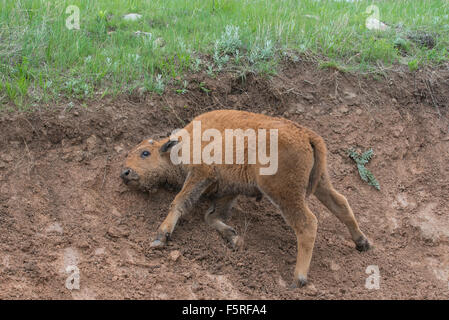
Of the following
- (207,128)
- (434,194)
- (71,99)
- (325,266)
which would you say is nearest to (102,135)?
(71,99)

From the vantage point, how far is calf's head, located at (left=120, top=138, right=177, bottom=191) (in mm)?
5785

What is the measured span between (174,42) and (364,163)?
10.6ft

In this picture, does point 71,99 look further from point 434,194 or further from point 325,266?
point 434,194

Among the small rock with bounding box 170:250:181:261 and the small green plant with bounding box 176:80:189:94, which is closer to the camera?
the small rock with bounding box 170:250:181:261

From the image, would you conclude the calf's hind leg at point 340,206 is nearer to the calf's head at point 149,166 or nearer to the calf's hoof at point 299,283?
the calf's hoof at point 299,283

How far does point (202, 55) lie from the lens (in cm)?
715

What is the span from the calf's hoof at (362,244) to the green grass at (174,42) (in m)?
2.75

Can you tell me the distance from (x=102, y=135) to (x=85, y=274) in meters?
2.07

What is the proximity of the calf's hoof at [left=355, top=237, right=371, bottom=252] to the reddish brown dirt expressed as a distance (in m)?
0.07

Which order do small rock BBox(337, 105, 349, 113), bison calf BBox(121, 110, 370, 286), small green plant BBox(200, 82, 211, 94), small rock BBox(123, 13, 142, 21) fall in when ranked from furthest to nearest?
small rock BBox(123, 13, 142, 21) → small rock BBox(337, 105, 349, 113) → small green plant BBox(200, 82, 211, 94) → bison calf BBox(121, 110, 370, 286)

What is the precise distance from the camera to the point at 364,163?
6566 millimetres

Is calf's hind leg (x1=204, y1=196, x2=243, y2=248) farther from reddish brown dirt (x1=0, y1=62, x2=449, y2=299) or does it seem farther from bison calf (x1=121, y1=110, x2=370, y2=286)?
reddish brown dirt (x1=0, y1=62, x2=449, y2=299)

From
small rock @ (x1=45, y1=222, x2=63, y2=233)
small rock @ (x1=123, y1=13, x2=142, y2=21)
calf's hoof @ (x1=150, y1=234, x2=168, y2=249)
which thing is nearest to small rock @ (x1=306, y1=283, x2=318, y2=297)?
calf's hoof @ (x1=150, y1=234, x2=168, y2=249)

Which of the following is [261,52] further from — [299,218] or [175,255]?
[175,255]
